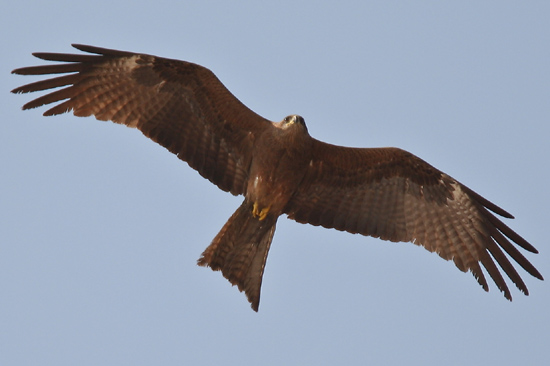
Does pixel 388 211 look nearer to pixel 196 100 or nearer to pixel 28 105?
pixel 196 100

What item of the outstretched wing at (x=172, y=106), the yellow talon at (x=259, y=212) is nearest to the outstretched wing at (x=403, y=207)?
the yellow talon at (x=259, y=212)

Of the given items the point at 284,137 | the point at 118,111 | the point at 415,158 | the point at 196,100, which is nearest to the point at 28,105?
the point at 118,111

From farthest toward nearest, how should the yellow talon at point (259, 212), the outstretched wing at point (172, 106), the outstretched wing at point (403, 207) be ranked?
the outstretched wing at point (403, 207)
the yellow talon at point (259, 212)
the outstretched wing at point (172, 106)

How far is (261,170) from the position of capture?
11695 millimetres

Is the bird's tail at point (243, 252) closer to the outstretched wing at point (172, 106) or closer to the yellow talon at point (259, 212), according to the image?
the yellow talon at point (259, 212)

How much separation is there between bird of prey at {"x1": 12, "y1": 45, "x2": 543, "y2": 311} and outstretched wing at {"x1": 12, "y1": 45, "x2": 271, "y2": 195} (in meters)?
0.01

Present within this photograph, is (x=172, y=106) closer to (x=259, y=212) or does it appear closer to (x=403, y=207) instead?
(x=259, y=212)

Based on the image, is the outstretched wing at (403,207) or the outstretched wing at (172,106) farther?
the outstretched wing at (403,207)

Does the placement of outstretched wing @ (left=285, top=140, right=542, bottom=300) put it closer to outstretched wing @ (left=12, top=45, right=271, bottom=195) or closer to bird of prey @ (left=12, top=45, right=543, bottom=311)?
bird of prey @ (left=12, top=45, right=543, bottom=311)

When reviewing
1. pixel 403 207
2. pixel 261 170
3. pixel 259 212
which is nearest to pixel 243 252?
pixel 259 212

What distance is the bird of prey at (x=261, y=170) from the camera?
11.6m

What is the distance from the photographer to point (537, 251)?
38.4ft

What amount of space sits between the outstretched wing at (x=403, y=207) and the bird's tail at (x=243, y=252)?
26.0 inches

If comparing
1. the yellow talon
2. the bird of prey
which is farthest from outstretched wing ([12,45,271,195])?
the yellow talon
